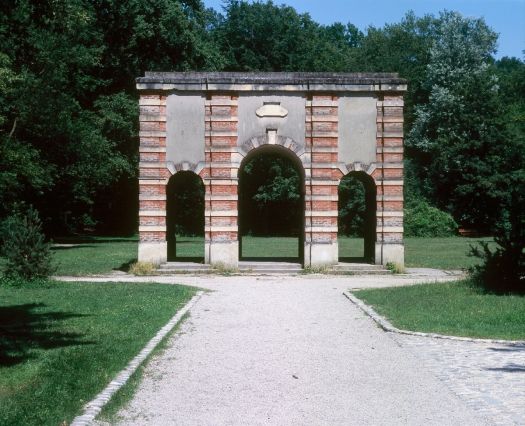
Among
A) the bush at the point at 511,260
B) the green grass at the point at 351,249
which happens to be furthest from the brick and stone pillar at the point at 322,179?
the green grass at the point at 351,249

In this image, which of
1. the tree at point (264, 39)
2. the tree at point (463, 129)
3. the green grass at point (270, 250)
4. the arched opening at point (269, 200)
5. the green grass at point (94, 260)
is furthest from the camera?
the tree at point (264, 39)

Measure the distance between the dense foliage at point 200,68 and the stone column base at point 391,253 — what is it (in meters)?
4.28

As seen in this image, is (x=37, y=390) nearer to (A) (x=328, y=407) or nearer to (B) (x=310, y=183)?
(A) (x=328, y=407)

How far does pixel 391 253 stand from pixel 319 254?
245 cm

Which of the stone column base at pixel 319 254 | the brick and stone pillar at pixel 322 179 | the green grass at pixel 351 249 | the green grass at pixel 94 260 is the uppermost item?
the brick and stone pillar at pixel 322 179

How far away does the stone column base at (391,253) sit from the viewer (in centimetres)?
2575

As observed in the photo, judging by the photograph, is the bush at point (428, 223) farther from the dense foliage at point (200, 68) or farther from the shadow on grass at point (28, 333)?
the shadow on grass at point (28, 333)

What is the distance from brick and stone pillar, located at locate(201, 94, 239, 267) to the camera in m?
25.7

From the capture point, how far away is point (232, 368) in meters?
10.0

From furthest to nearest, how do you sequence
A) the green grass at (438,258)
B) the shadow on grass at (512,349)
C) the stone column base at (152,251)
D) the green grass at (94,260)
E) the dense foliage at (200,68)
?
the dense foliage at (200,68) → the green grass at (438,258) → the green grass at (94,260) → the stone column base at (152,251) → the shadow on grass at (512,349)

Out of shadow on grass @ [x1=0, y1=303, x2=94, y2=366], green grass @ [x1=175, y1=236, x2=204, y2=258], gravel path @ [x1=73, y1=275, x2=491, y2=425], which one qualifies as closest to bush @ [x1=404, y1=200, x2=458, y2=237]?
green grass @ [x1=175, y1=236, x2=204, y2=258]

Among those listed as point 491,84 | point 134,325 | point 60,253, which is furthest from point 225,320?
point 491,84

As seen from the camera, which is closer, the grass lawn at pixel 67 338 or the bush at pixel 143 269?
the grass lawn at pixel 67 338

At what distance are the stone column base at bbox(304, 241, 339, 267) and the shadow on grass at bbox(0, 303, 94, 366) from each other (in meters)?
11.4
